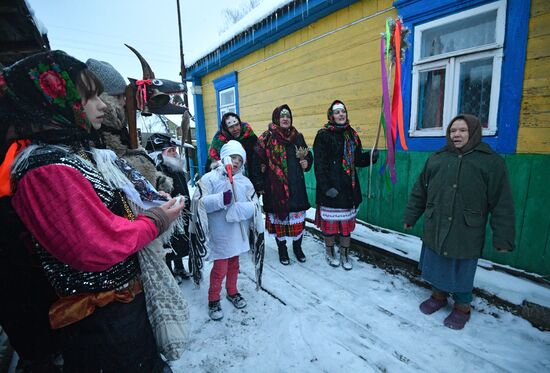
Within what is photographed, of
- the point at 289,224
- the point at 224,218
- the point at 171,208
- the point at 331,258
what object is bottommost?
the point at 331,258

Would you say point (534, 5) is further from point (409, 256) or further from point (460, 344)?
point (460, 344)

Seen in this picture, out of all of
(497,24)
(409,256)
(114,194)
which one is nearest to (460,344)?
(409,256)

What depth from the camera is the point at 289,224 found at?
10.9 feet

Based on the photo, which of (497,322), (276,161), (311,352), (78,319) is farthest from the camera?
(276,161)

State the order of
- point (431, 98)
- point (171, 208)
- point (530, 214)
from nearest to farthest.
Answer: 1. point (171, 208)
2. point (530, 214)
3. point (431, 98)

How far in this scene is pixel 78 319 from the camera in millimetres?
972

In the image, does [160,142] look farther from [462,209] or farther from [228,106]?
[228,106]

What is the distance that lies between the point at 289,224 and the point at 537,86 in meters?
2.78

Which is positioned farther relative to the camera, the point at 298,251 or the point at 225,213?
the point at 298,251

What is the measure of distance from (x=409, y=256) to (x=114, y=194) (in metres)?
2.99

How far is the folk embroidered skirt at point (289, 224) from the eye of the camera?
3.31m

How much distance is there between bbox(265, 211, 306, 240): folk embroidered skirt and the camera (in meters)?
3.31

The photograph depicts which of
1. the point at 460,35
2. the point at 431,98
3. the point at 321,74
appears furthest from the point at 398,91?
the point at 321,74

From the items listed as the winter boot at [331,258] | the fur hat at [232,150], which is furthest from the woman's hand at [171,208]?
the winter boot at [331,258]
